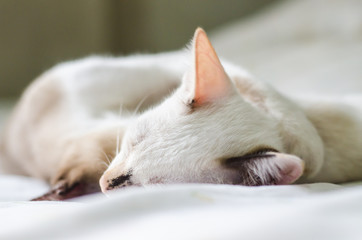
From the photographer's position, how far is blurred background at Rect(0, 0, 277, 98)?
7.32 ft

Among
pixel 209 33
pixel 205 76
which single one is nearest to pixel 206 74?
pixel 205 76

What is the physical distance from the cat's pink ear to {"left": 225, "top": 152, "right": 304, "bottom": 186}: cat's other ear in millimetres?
102

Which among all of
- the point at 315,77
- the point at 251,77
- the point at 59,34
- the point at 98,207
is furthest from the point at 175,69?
the point at 59,34

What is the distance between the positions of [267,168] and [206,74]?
0.16 meters

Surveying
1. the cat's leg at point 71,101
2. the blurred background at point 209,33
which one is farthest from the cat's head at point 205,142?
the blurred background at point 209,33

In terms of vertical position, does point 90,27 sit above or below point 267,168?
above

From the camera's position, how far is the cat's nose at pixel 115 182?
0.68 m

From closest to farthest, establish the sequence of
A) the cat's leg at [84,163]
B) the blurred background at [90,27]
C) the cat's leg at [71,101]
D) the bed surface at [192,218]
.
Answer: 1. the bed surface at [192,218]
2. the cat's leg at [84,163]
3. the cat's leg at [71,101]
4. the blurred background at [90,27]

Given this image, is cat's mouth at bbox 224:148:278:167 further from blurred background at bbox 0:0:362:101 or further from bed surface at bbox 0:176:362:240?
blurred background at bbox 0:0:362:101

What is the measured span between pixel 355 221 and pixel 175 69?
809mm

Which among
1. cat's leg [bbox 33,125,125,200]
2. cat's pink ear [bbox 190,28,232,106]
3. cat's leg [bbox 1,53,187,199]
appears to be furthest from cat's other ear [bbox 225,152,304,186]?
cat's leg [bbox 1,53,187,199]

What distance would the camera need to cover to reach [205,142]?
663 millimetres

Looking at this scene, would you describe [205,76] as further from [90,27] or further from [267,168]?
[90,27]

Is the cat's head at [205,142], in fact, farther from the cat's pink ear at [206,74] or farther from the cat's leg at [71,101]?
the cat's leg at [71,101]
